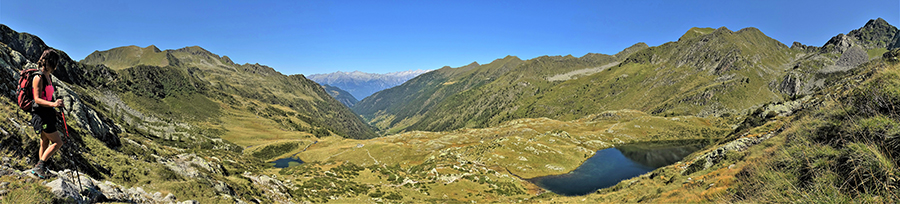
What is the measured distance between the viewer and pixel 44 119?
7594mm

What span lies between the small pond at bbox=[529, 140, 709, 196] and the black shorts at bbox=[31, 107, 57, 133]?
7133 centimetres

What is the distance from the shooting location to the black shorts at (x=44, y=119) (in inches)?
295

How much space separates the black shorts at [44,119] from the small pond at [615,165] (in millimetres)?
71329

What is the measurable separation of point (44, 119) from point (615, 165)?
117682 millimetres

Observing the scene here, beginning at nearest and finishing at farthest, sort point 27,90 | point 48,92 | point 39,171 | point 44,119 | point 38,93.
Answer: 1. point 38,93
2. point 27,90
3. point 44,119
4. point 48,92
5. point 39,171

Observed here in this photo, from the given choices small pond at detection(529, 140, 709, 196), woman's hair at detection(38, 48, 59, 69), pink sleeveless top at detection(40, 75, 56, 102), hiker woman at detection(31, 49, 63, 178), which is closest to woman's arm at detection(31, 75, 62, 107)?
hiker woman at detection(31, 49, 63, 178)

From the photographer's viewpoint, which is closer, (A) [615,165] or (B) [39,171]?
(B) [39,171]

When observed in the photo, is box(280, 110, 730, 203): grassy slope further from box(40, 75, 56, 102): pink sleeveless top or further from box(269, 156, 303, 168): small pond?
box(40, 75, 56, 102): pink sleeveless top

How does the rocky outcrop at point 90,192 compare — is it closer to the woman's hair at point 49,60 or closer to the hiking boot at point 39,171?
the hiking boot at point 39,171

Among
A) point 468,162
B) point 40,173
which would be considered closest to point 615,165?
point 468,162

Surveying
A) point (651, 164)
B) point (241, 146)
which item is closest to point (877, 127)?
Result: point (651, 164)

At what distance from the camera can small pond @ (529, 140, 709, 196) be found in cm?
7644

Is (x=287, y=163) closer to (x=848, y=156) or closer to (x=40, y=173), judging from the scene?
(x=40, y=173)

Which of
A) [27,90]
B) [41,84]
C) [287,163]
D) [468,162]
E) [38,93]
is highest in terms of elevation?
[41,84]
